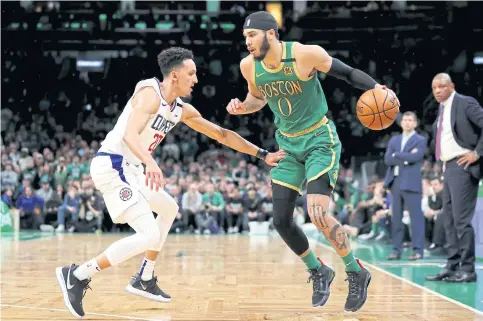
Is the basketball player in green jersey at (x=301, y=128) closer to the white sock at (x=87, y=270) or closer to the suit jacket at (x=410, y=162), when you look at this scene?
the white sock at (x=87, y=270)

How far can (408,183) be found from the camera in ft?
29.9

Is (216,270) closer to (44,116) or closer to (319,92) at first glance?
(319,92)

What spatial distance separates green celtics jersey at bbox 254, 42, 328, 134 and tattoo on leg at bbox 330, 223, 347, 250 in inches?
29.2

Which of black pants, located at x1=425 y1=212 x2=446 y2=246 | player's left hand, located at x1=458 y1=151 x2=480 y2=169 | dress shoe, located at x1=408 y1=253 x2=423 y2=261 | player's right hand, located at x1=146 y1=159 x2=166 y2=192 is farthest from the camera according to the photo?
black pants, located at x1=425 y1=212 x2=446 y2=246

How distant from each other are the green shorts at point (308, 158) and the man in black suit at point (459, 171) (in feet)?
7.97

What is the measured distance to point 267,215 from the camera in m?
16.4

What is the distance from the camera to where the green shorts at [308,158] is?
4723mm

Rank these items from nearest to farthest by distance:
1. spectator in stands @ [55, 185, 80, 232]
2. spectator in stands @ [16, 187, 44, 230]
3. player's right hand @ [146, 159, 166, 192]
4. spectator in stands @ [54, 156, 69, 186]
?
player's right hand @ [146, 159, 166, 192] < spectator in stands @ [55, 185, 80, 232] < spectator in stands @ [16, 187, 44, 230] < spectator in stands @ [54, 156, 69, 186]

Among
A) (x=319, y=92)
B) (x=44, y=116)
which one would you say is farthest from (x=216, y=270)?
(x=44, y=116)

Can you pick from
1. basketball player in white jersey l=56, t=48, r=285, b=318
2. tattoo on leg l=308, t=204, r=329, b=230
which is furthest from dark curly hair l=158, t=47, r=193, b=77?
tattoo on leg l=308, t=204, r=329, b=230

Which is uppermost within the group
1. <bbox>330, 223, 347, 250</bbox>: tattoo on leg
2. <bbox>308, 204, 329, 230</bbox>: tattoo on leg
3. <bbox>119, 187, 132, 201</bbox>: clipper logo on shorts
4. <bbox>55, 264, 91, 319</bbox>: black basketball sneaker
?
<bbox>119, 187, 132, 201</bbox>: clipper logo on shorts

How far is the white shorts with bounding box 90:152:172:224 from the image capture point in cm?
487

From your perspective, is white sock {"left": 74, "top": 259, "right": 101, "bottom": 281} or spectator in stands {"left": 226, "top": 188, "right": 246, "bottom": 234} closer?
white sock {"left": 74, "top": 259, "right": 101, "bottom": 281}

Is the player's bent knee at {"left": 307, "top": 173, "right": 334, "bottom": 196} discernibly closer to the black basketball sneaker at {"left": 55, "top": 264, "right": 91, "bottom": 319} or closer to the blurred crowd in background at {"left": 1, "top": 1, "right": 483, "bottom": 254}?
the black basketball sneaker at {"left": 55, "top": 264, "right": 91, "bottom": 319}
